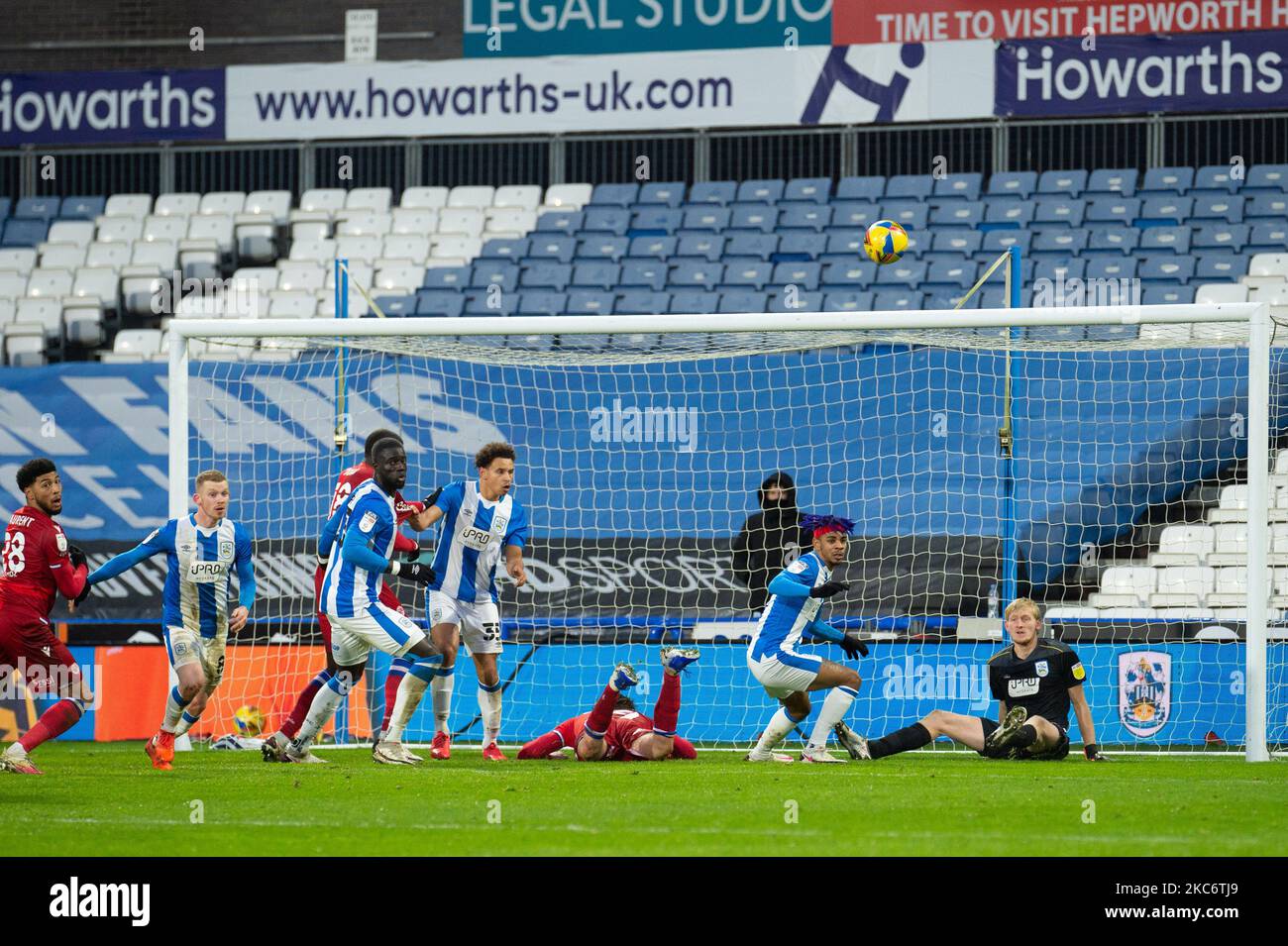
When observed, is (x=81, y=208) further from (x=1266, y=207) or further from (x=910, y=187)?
(x=1266, y=207)

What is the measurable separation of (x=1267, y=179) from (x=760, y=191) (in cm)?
566

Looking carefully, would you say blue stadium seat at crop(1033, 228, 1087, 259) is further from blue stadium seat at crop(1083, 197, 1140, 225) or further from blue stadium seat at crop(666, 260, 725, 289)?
blue stadium seat at crop(666, 260, 725, 289)

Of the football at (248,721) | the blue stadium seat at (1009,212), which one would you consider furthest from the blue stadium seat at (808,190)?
the football at (248,721)

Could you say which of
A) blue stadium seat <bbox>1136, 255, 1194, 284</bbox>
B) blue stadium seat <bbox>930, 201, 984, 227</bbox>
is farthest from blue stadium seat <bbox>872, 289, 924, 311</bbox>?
blue stadium seat <bbox>1136, 255, 1194, 284</bbox>

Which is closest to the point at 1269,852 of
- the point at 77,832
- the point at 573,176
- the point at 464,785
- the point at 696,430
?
the point at 464,785

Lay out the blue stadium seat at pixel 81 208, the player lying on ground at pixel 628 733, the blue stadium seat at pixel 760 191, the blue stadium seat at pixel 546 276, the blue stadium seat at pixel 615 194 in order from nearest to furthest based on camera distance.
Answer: the player lying on ground at pixel 628 733, the blue stadium seat at pixel 546 276, the blue stadium seat at pixel 760 191, the blue stadium seat at pixel 615 194, the blue stadium seat at pixel 81 208

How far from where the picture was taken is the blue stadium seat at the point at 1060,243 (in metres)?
17.6

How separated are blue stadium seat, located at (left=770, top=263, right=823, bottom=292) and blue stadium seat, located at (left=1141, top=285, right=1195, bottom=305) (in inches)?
135

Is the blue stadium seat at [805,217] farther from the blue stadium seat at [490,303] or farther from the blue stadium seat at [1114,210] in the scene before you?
the blue stadium seat at [490,303]

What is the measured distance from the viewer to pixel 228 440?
608 inches

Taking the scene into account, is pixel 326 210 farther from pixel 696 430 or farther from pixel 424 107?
pixel 696 430

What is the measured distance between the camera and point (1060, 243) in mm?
17672

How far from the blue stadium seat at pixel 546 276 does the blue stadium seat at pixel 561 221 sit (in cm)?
92

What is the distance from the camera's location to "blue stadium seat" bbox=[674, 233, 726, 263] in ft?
62.0
